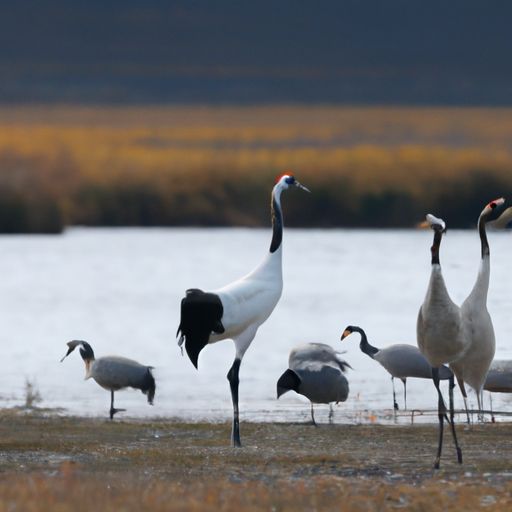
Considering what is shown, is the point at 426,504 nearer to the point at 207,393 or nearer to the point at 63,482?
the point at 63,482

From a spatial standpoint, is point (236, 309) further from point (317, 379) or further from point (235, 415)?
point (317, 379)

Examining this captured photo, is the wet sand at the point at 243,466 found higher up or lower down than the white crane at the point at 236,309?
lower down

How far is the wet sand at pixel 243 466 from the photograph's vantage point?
925cm

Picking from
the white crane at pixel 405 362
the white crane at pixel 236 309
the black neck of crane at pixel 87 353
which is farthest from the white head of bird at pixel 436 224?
the black neck of crane at pixel 87 353

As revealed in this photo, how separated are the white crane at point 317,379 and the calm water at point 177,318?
32cm

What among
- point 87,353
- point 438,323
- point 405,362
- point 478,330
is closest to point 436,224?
point 438,323

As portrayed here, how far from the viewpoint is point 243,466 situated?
39.3 ft

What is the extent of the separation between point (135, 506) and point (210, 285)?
5890 centimetres

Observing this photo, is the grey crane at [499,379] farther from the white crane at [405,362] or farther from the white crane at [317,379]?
the white crane at [317,379]

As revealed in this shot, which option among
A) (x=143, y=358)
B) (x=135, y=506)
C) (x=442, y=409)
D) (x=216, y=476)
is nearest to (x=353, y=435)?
(x=442, y=409)

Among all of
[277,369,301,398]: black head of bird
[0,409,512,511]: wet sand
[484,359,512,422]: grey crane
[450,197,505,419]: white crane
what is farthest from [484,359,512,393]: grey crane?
[450,197,505,419]: white crane

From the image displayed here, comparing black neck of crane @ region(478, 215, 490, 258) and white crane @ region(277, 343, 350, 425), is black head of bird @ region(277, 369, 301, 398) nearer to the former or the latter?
white crane @ region(277, 343, 350, 425)

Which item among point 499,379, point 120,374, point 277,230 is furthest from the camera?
point 120,374

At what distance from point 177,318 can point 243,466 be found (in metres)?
36.3
